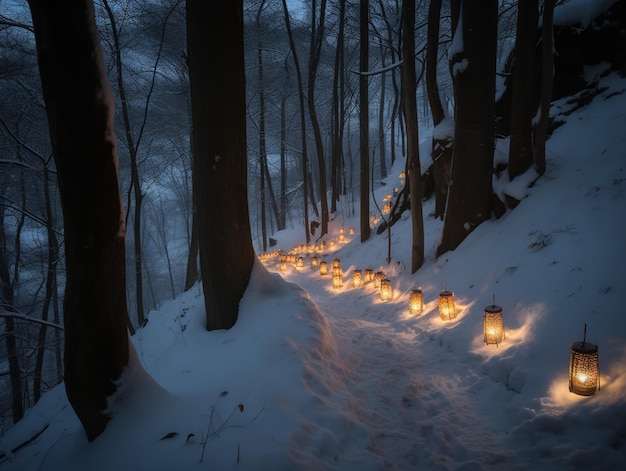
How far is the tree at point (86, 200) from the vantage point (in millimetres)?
2205

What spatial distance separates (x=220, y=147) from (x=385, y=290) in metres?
5.25

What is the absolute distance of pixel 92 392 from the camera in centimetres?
259

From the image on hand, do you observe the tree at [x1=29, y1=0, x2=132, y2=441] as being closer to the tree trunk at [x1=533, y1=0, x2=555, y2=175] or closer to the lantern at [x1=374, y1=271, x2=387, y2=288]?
the lantern at [x1=374, y1=271, x2=387, y2=288]

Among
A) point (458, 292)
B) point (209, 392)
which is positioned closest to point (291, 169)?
point (458, 292)

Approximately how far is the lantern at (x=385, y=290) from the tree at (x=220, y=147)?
4.06m

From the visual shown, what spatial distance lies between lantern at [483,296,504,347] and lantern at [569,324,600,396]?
1218mm

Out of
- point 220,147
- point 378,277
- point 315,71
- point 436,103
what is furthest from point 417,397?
point 315,71

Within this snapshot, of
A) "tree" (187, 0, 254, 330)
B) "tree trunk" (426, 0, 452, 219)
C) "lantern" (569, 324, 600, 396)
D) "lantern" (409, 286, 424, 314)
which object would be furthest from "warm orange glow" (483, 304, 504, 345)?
"tree trunk" (426, 0, 452, 219)

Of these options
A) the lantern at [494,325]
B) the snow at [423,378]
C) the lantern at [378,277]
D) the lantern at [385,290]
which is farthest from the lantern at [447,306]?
the lantern at [378,277]

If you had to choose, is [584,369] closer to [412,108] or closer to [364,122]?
[412,108]

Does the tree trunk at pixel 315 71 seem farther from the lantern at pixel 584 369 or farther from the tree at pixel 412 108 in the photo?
the lantern at pixel 584 369

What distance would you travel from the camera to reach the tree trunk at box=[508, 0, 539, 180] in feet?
21.5

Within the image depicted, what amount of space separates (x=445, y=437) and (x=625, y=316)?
2.35 metres

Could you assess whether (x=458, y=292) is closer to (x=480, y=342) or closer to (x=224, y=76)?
(x=480, y=342)
